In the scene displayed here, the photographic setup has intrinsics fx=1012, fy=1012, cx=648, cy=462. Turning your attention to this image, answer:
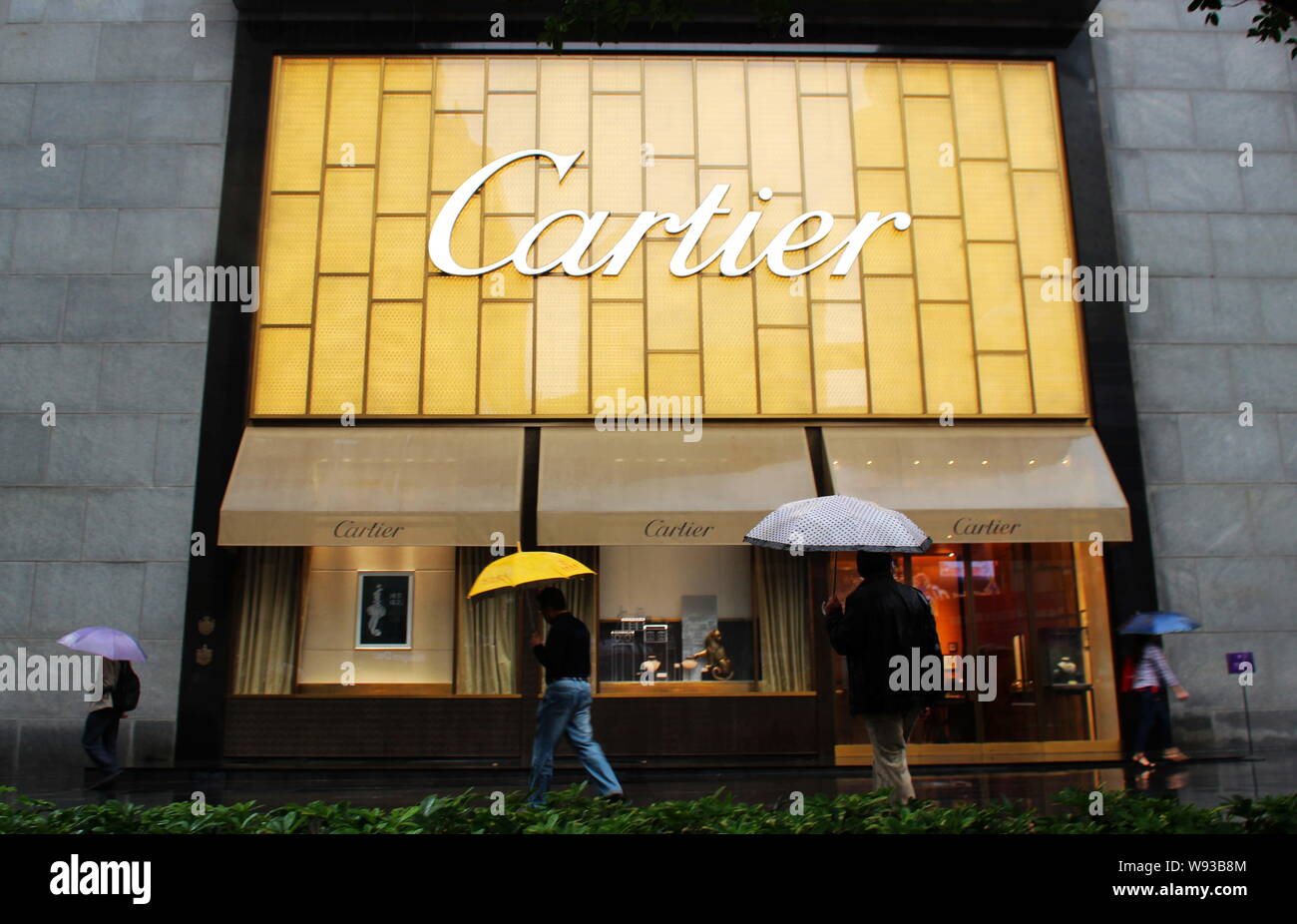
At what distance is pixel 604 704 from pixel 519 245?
584 centimetres

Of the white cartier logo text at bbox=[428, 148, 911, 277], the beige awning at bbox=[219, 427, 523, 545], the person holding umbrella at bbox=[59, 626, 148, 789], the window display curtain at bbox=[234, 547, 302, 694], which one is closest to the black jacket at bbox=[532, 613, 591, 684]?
the beige awning at bbox=[219, 427, 523, 545]

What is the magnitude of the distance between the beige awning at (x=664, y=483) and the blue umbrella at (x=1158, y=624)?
3.88 metres

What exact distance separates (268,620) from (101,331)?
429 centimetres

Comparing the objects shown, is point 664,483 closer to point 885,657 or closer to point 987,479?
point 987,479

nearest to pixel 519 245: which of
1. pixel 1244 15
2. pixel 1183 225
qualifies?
pixel 1183 225

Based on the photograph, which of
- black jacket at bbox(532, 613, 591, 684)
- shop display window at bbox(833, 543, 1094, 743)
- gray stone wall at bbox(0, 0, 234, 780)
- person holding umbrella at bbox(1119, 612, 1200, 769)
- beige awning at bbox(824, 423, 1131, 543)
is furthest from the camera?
shop display window at bbox(833, 543, 1094, 743)

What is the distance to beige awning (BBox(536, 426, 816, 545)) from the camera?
38.4 feet

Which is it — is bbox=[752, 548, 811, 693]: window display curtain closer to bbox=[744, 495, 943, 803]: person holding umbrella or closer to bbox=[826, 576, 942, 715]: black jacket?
bbox=[744, 495, 943, 803]: person holding umbrella

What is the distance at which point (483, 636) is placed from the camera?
12.4 m

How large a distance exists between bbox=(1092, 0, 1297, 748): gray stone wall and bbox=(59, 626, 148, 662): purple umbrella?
12012 millimetres

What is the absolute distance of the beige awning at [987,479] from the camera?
11922 millimetres

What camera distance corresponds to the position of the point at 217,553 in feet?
40.1

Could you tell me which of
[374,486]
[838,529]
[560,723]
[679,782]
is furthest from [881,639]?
[374,486]
